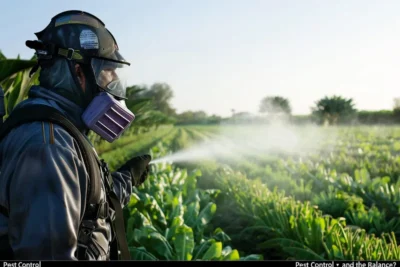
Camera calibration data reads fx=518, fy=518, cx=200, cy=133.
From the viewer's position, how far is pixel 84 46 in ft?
6.72

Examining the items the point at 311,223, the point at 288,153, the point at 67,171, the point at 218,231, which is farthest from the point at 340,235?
the point at 288,153

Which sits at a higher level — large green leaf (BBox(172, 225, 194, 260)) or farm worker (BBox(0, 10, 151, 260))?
farm worker (BBox(0, 10, 151, 260))

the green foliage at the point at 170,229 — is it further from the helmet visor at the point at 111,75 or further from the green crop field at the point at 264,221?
the helmet visor at the point at 111,75

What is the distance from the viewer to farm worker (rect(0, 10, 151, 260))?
1.55 metres


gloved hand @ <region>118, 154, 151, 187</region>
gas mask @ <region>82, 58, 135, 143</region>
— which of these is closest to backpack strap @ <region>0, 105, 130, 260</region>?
gas mask @ <region>82, 58, 135, 143</region>

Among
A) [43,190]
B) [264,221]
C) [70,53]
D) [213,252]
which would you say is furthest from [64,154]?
[264,221]

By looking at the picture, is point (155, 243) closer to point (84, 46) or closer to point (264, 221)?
point (264, 221)

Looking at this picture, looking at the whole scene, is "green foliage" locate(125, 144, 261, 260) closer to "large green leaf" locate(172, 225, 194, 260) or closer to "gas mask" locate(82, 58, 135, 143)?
"large green leaf" locate(172, 225, 194, 260)

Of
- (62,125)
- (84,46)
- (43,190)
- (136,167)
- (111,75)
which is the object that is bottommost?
(136,167)

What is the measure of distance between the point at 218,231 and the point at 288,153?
11.9 meters

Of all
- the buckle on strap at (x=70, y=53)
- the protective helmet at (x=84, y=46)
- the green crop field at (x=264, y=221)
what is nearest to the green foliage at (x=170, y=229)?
the green crop field at (x=264, y=221)

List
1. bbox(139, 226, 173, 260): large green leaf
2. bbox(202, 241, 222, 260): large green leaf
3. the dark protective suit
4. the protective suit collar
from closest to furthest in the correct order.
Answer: the dark protective suit, the protective suit collar, bbox(202, 241, 222, 260): large green leaf, bbox(139, 226, 173, 260): large green leaf

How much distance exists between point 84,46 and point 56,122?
0.46 meters

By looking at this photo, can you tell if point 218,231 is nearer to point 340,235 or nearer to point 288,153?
point 340,235
